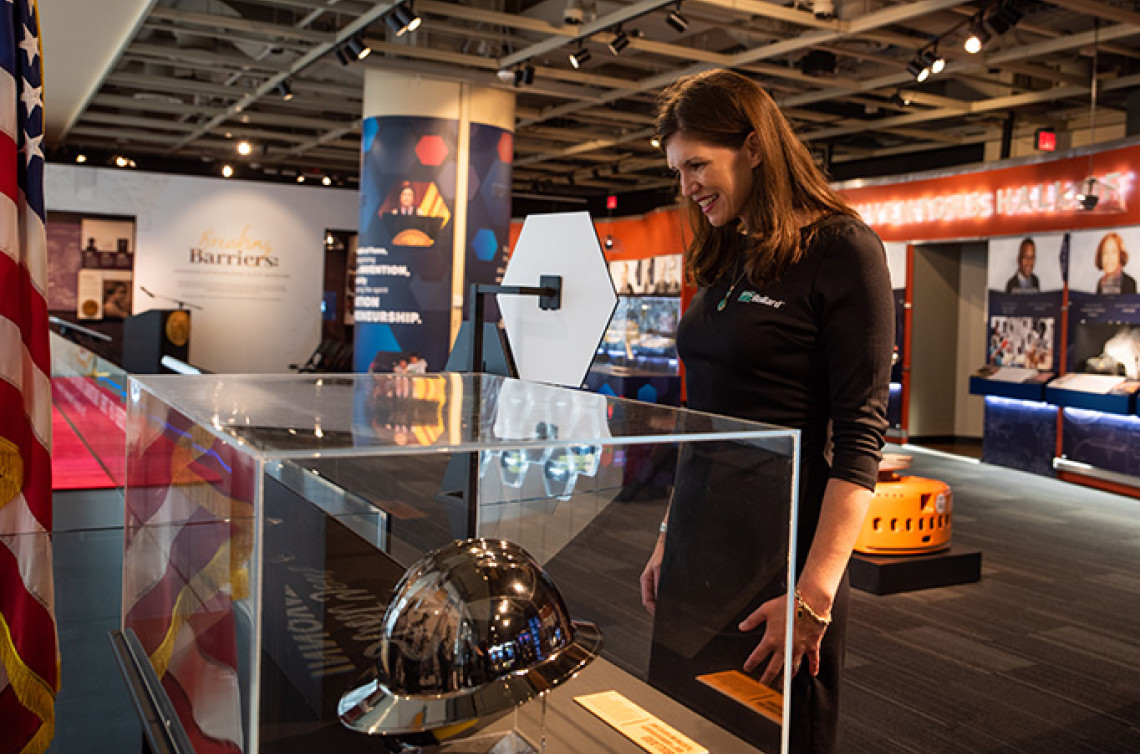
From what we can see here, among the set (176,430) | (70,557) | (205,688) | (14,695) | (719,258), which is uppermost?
(719,258)

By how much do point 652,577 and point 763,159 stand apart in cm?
63

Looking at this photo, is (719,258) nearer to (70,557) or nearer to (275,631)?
(275,631)

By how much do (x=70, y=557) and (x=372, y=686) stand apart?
5.42ft

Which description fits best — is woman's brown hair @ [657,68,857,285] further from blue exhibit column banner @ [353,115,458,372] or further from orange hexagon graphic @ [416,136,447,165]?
orange hexagon graphic @ [416,136,447,165]

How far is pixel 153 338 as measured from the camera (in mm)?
13750

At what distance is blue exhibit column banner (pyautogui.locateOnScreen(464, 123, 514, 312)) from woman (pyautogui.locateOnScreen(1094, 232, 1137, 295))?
533cm

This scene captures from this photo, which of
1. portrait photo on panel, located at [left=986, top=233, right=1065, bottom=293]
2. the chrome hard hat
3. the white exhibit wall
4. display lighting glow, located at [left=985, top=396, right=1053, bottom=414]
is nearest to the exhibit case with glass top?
the chrome hard hat

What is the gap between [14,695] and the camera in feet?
6.39

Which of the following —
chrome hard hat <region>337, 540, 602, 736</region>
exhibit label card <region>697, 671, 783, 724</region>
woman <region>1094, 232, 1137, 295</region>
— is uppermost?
woman <region>1094, 232, 1137, 295</region>

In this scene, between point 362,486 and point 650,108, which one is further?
point 650,108

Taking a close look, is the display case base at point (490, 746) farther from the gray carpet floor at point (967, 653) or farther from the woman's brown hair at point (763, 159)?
the woman's brown hair at point (763, 159)

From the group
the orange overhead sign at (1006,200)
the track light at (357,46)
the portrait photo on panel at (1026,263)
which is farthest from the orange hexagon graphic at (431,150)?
the portrait photo on panel at (1026,263)

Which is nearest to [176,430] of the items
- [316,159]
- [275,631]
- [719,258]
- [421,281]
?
[275,631]

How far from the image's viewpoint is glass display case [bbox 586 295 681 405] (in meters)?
11.0
